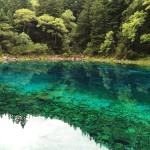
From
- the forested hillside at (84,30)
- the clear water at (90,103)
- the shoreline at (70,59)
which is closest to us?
the clear water at (90,103)

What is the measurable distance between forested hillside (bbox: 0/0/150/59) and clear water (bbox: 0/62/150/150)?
41.3ft

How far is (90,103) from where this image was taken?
17281 millimetres

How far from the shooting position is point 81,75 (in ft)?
95.3

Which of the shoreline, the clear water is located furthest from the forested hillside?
the clear water

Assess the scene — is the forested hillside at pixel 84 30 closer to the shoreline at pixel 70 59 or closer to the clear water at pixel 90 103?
the shoreline at pixel 70 59

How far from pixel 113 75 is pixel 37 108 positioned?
14.6 meters

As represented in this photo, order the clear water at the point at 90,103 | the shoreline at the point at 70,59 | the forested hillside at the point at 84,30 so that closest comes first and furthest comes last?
the clear water at the point at 90,103 < the shoreline at the point at 70,59 < the forested hillside at the point at 84,30

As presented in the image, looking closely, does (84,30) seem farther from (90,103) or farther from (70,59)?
(90,103)

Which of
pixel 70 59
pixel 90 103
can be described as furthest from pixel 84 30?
pixel 90 103

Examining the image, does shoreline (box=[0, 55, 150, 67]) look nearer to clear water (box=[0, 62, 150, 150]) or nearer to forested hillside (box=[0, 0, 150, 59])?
forested hillside (box=[0, 0, 150, 59])

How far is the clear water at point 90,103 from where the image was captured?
39.7ft

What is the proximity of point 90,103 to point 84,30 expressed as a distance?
31279 mm

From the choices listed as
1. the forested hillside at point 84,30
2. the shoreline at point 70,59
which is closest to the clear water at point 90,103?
the shoreline at point 70,59

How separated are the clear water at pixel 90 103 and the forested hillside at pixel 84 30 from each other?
41.3 ft
